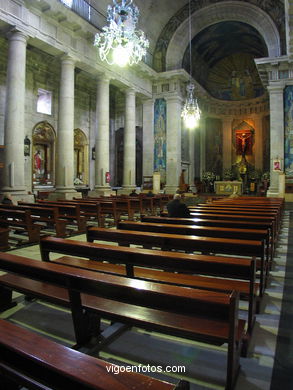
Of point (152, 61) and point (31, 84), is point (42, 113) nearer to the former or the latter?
point (31, 84)

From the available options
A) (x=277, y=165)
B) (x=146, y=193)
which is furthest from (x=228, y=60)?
(x=146, y=193)

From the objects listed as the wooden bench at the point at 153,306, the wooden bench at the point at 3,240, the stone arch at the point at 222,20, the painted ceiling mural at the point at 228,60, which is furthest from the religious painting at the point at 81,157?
the wooden bench at the point at 153,306

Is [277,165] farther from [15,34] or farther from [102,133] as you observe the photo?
[15,34]

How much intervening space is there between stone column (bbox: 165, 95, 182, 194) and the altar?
106 inches

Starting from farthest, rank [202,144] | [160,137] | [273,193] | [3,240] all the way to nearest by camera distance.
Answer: [202,144] < [160,137] < [273,193] < [3,240]

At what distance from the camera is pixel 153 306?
5.29 feet

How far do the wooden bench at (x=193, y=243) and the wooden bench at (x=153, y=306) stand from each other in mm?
1168

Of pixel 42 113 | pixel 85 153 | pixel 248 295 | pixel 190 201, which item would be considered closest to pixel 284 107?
pixel 190 201

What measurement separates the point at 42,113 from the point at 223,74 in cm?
1584

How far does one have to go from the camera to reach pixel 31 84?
15.4 m

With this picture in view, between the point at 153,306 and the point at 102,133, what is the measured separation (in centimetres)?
A: 1412

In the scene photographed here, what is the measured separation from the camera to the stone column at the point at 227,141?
24.8 m

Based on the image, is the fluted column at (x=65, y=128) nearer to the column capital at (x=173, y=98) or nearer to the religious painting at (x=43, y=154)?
the religious painting at (x=43, y=154)

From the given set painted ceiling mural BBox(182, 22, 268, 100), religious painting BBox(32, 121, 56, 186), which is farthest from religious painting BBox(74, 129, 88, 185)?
painted ceiling mural BBox(182, 22, 268, 100)
